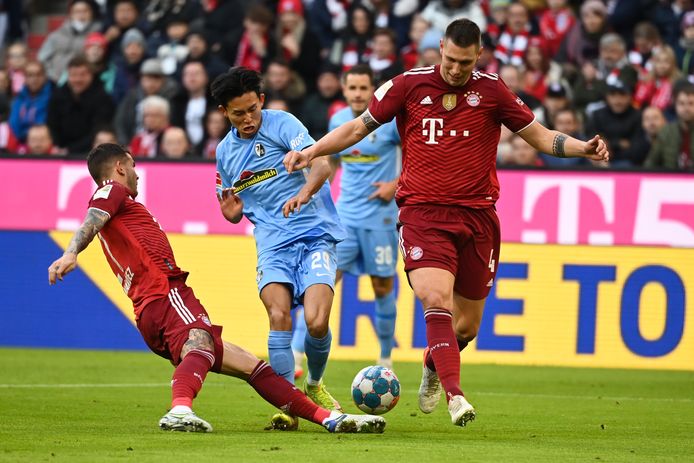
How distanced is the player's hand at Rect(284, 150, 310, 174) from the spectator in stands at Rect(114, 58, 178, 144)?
9807 mm

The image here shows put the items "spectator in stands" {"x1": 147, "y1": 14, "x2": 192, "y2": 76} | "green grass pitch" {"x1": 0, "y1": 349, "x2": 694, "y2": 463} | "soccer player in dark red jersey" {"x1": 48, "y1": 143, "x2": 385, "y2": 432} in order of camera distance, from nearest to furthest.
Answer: "green grass pitch" {"x1": 0, "y1": 349, "x2": 694, "y2": 463} → "soccer player in dark red jersey" {"x1": 48, "y1": 143, "x2": 385, "y2": 432} → "spectator in stands" {"x1": 147, "y1": 14, "x2": 192, "y2": 76}

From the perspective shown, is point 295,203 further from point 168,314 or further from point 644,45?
point 644,45

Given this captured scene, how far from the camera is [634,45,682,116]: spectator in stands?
1652cm

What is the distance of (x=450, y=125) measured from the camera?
8.59 metres

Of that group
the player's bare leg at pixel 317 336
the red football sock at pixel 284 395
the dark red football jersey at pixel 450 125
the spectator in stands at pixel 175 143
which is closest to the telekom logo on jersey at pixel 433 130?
the dark red football jersey at pixel 450 125

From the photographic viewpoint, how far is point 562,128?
52.0 feet

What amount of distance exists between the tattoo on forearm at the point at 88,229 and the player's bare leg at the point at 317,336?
148 centimetres

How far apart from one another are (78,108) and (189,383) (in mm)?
10872

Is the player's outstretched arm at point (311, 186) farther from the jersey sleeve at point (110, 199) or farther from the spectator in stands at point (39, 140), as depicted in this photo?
the spectator in stands at point (39, 140)

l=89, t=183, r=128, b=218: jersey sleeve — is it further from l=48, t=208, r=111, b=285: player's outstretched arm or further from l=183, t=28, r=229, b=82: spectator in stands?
l=183, t=28, r=229, b=82: spectator in stands

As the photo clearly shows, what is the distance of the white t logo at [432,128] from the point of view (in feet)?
28.2

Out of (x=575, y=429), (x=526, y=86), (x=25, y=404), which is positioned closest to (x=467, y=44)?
(x=575, y=429)

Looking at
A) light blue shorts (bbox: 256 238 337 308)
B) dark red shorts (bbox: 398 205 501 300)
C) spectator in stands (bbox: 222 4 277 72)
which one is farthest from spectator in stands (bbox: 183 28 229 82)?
dark red shorts (bbox: 398 205 501 300)

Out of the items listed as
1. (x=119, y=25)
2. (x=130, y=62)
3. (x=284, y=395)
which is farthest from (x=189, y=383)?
(x=119, y=25)
